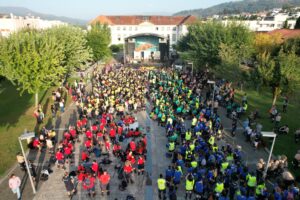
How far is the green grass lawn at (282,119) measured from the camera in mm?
15844

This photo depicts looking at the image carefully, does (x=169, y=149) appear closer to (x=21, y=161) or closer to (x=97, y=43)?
(x=21, y=161)

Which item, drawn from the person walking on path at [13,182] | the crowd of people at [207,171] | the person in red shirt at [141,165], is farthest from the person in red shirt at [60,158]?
the crowd of people at [207,171]

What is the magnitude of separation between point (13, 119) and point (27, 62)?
17.6ft

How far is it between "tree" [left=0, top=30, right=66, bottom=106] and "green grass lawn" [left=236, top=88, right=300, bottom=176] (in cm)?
1791

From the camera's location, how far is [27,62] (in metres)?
18.7

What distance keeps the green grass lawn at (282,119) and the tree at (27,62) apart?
17.9 metres

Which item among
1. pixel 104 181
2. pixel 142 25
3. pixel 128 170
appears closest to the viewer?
pixel 104 181

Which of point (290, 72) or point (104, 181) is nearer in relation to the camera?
point (104, 181)

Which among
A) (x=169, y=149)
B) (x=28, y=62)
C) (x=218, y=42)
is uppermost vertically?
(x=218, y=42)

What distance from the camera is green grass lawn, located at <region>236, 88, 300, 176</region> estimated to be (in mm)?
15844

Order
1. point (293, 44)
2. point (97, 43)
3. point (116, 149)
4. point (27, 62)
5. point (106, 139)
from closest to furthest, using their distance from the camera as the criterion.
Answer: point (116, 149)
point (106, 139)
point (27, 62)
point (293, 44)
point (97, 43)

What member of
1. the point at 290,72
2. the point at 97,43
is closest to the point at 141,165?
the point at 290,72

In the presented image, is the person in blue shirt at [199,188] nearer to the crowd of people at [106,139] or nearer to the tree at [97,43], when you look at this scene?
the crowd of people at [106,139]

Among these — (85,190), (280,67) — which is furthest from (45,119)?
(280,67)
